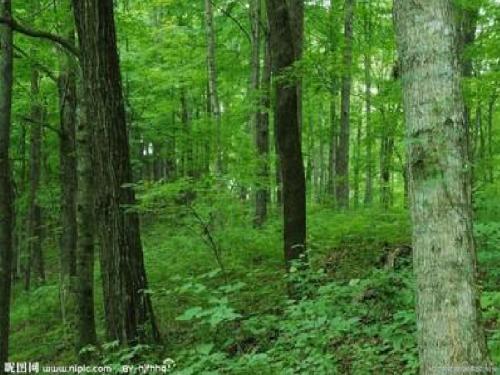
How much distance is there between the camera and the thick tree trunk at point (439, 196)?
2.38m

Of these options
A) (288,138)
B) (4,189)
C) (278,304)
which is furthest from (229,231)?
(4,189)

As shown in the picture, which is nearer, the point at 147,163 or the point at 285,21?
the point at 285,21

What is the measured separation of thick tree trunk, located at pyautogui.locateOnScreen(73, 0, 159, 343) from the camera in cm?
613

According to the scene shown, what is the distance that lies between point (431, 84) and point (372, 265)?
5923mm

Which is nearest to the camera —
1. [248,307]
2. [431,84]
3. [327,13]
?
[431,84]

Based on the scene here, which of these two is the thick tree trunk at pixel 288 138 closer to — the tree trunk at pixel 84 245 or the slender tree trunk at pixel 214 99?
the tree trunk at pixel 84 245

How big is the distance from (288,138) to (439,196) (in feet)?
15.4

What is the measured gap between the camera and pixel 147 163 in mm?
28172

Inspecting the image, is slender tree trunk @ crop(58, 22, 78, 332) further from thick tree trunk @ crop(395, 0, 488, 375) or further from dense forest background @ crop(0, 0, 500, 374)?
thick tree trunk @ crop(395, 0, 488, 375)

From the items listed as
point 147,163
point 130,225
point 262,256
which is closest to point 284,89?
point 130,225

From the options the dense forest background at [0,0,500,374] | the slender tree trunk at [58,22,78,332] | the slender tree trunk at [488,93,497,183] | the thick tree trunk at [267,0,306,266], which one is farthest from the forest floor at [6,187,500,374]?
the slender tree trunk at [488,93,497,183]

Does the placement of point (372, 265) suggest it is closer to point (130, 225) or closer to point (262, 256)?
point (262, 256)

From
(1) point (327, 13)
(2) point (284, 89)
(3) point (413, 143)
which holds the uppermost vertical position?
(1) point (327, 13)

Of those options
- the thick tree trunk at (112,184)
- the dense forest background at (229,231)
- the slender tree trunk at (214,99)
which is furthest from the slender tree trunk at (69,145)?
the slender tree trunk at (214,99)
